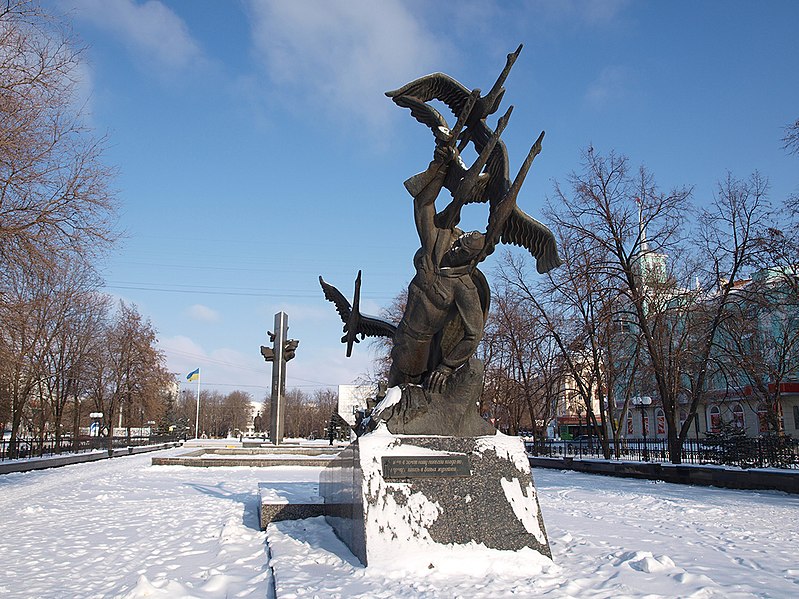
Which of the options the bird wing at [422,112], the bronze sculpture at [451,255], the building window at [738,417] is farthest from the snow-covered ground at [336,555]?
the building window at [738,417]

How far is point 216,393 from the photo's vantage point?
130000 mm

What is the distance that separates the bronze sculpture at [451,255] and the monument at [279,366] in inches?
873

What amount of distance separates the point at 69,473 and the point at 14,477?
153 cm

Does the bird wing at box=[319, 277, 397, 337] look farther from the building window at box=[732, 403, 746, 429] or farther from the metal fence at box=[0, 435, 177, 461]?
the metal fence at box=[0, 435, 177, 461]

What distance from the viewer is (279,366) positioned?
29000 mm

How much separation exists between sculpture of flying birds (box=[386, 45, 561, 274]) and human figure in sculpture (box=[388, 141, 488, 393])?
0.18 meters

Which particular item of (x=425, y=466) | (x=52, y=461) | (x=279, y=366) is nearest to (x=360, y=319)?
(x=425, y=466)

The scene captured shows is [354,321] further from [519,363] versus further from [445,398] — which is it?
[519,363]

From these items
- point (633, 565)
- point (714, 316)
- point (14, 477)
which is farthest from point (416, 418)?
point (714, 316)

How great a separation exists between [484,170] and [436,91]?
1160 mm

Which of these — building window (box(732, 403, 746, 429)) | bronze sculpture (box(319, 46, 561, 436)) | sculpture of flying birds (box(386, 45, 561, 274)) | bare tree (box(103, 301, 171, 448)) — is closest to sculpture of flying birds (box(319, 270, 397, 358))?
bronze sculpture (box(319, 46, 561, 436))

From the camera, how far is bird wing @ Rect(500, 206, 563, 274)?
288 inches

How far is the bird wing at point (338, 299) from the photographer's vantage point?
29.0 feet

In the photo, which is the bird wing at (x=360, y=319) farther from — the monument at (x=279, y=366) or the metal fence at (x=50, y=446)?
the monument at (x=279, y=366)
